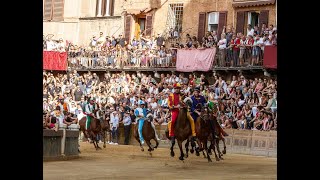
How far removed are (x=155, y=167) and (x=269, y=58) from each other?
1391 cm

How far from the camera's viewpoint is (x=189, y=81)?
123 feet

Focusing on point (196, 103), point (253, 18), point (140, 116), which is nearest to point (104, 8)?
point (253, 18)

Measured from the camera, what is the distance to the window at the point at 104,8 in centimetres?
5116

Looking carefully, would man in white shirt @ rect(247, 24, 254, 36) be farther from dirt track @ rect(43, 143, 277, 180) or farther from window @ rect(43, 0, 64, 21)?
window @ rect(43, 0, 64, 21)

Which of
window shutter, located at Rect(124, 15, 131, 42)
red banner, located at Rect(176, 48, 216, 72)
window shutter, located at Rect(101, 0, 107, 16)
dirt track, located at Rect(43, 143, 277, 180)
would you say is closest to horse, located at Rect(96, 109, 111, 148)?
dirt track, located at Rect(43, 143, 277, 180)

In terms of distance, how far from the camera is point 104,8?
51750 mm

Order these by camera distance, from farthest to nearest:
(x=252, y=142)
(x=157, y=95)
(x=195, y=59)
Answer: (x=195, y=59) < (x=157, y=95) < (x=252, y=142)

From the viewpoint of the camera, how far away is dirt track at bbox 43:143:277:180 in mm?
19281

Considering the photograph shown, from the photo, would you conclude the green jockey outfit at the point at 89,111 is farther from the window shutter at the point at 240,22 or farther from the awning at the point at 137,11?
the awning at the point at 137,11

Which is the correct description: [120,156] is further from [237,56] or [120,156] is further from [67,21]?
[67,21]

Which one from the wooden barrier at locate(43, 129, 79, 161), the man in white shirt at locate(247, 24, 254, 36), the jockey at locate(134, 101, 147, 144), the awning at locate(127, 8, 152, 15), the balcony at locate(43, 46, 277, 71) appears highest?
the awning at locate(127, 8, 152, 15)

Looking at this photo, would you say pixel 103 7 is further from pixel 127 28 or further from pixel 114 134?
pixel 114 134
